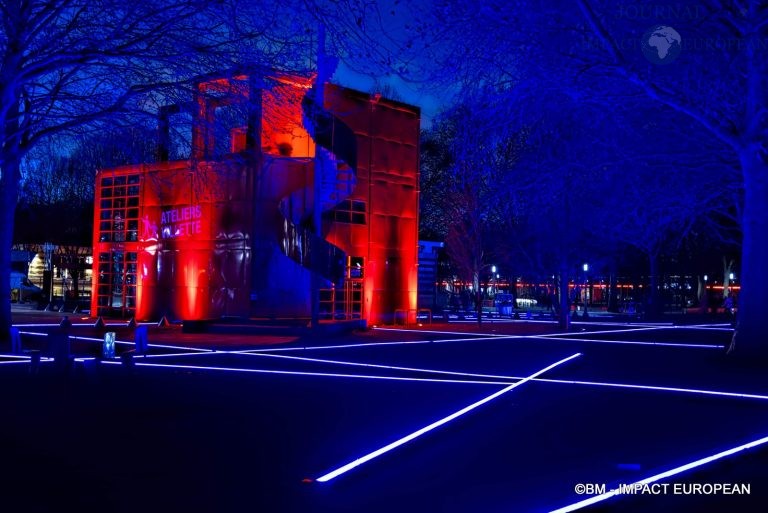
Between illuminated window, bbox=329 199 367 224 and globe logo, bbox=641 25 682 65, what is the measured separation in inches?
693

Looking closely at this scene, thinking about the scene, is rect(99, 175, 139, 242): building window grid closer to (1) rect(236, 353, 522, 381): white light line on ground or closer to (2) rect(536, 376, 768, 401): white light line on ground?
(1) rect(236, 353, 522, 381): white light line on ground

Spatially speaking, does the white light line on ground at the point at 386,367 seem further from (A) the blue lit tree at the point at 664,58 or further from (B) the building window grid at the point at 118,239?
(B) the building window grid at the point at 118,239

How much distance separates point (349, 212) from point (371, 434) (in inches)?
908

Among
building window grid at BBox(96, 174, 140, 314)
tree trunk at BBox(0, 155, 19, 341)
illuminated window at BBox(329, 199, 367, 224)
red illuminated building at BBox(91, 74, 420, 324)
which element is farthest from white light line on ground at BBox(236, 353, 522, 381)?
building window grid at BBox(96, 174, 140, 314)

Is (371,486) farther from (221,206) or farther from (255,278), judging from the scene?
(221,206)

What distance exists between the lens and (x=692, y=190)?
19.2 meters

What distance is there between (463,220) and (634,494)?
167ft

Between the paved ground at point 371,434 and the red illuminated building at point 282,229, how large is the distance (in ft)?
40.9

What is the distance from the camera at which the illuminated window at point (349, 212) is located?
30.5 meters

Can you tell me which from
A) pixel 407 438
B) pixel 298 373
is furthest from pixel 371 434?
pixel 298 373

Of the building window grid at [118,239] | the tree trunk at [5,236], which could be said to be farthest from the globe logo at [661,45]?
the building window grid at [118,239]

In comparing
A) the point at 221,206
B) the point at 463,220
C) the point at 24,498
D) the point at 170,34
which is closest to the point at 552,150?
the point at 170,34

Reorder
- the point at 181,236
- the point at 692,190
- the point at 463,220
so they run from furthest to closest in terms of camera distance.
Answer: the point at 463,220 < the point at 181,236 < the point at 692,190

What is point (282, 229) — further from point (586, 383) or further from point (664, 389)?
point (664, 389)
